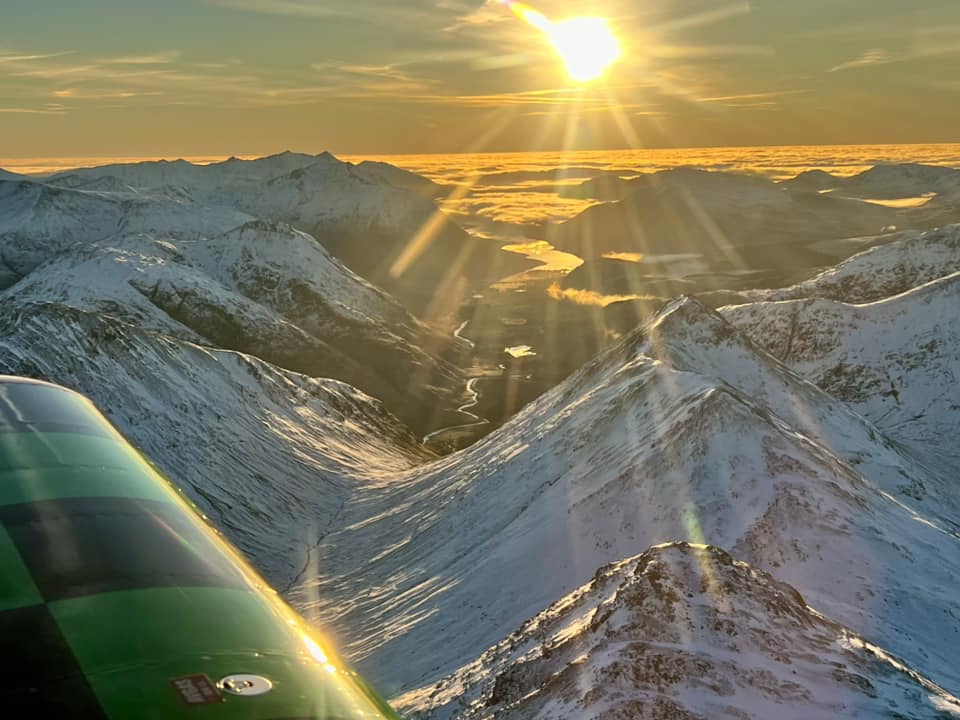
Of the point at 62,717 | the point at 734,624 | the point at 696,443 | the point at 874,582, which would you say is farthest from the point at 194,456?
the point at 62,717

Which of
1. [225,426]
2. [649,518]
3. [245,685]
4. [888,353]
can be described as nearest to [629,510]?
[649,518]

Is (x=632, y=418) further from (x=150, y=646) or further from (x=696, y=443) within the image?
(x=150, y=646)

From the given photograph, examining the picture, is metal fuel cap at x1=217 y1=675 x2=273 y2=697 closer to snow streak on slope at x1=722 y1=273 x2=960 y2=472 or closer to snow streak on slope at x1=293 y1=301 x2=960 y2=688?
snow streak on slope at x1=293 y1=301 x2=960 y2=688

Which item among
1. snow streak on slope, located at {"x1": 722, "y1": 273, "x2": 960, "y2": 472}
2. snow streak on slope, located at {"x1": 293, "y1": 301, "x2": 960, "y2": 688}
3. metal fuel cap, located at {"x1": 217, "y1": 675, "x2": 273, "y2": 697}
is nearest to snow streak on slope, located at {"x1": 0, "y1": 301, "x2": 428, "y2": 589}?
snow streak on slope, located at {"x1": 293, "y1": 301, "x2": 960, "y2": 688}

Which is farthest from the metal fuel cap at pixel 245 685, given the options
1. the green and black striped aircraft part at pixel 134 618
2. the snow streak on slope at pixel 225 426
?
the snow streak on slope at pixel 225 426

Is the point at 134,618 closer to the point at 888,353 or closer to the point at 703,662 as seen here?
the point at 703,662

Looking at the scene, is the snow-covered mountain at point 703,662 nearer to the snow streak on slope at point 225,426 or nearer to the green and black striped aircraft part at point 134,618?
the green and black striped aircraft part at point 134,618
